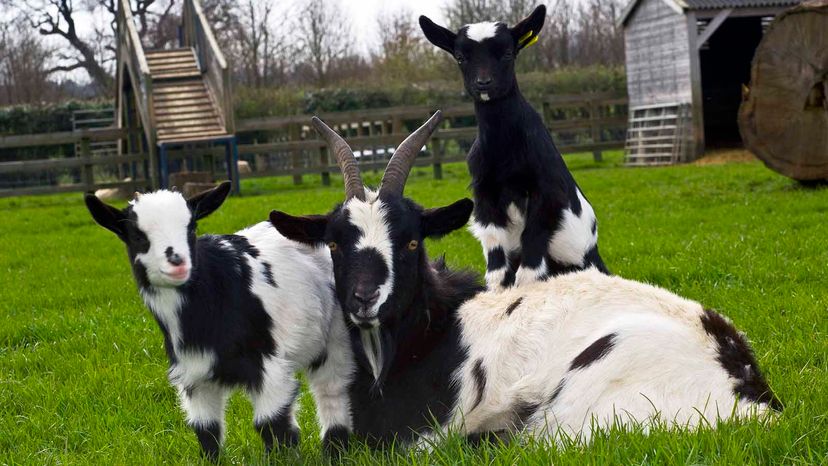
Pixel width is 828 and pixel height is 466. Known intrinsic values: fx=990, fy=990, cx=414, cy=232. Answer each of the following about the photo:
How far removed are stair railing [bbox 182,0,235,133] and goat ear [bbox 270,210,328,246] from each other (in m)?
16.0

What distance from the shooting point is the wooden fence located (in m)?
21.4

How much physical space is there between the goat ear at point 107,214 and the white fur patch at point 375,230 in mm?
958

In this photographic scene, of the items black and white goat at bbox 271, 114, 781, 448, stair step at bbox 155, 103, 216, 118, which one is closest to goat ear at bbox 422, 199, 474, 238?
black and white goat at bbox 271, 114, 781, 448

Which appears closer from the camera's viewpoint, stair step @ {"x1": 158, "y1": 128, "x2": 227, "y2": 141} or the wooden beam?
stair step @ {"x1": 158, "y1": 128, "x2": 227, "y2": 141}

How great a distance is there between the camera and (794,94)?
13180 millimetres

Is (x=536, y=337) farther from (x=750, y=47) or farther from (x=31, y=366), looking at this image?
(x=750, y=47)

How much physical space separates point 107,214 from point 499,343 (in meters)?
1.74

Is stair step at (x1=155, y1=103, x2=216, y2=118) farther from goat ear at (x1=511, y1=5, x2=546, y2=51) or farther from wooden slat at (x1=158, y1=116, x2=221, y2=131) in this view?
goat ear at (x1=511, y1=5, x2=546, y2=51)

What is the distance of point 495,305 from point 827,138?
1007 cm

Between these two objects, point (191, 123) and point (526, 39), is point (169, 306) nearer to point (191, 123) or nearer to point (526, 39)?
point (526, 39)

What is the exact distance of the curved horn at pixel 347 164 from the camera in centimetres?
444

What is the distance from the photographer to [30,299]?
889cm

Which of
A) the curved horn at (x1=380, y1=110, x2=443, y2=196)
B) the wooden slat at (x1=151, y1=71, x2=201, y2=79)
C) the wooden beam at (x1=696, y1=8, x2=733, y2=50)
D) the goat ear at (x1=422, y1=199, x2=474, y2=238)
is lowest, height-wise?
the goat ear at (x1=422, y1=199, x2=474, y2=238)

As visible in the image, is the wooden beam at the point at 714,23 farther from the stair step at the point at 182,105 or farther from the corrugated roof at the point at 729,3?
the stair step at the point at 182,105
